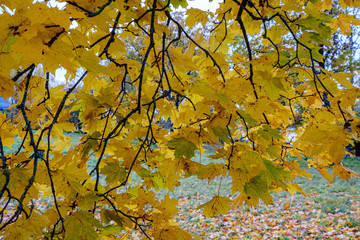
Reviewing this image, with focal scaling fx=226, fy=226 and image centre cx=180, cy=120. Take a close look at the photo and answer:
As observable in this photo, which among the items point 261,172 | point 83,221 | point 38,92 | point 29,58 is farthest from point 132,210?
point 29,58

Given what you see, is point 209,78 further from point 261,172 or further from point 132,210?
point 132,210

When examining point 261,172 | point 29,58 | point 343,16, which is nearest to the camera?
point 29,58

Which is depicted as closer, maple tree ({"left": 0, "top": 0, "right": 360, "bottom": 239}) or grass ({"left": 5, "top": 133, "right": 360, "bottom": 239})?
maple tree ({"left": 0, "top": 0, "right": 360, "bottom": 239})

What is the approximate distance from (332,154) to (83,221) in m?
1.04

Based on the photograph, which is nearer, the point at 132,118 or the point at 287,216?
the point at 132,118

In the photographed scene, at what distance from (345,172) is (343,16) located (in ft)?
4.11

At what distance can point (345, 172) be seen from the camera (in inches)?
66.1

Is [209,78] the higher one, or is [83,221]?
[209,78]

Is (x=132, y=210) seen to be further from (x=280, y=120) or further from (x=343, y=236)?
(x=343, y=236)

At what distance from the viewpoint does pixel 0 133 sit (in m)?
1.28

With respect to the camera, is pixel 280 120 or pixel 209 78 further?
pixel 280 120

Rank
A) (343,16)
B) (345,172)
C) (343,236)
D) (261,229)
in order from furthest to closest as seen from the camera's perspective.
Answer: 1. (261,229)
2. (343,236)
3. (343,16)
4. (345,172)

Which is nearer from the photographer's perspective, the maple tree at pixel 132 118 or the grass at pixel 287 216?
the maple tree at pixel 132 118

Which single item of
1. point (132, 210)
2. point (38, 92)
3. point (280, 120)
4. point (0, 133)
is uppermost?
point (38, 92)
